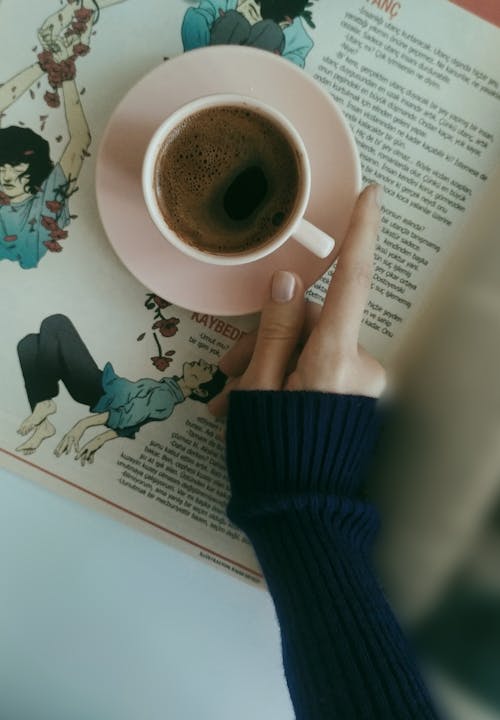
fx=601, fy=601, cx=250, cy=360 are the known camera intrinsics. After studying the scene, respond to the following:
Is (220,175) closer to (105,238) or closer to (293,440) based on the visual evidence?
(105,238)

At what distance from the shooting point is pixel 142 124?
0.52 metres

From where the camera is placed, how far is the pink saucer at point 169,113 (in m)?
0.51

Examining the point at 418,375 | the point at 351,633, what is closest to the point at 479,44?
the point at 418,375

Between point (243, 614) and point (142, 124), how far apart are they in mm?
480

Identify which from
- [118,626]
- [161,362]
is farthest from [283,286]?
[118,626]

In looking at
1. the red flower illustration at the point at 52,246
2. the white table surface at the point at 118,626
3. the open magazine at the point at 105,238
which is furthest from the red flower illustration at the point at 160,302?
the white table surface at the point at 118,626

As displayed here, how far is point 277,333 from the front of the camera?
533mm

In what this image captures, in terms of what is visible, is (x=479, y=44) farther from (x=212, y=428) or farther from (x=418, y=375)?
(x=212, y=428)

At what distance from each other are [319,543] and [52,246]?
14.4 inches

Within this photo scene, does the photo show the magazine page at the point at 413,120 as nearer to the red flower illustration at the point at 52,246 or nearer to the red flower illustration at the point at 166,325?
the red flower illustration at the point at 166,325

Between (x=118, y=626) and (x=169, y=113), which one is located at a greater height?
(x=169, y=113)

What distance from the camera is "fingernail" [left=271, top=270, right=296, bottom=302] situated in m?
0.52

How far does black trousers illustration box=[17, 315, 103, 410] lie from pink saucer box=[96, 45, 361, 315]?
11 cm

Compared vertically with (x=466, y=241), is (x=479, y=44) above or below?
above
